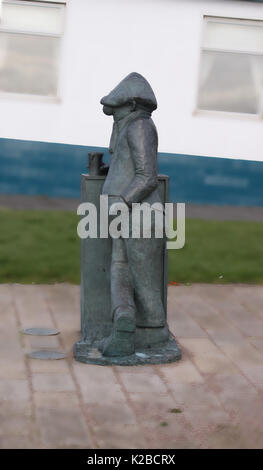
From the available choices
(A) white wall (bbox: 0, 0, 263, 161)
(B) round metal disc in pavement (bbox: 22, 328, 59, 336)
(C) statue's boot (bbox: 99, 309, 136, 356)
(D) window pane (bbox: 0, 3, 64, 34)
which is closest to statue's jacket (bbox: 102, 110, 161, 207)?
(C) statue's boot (bbox: 99, 309, 136, 356)

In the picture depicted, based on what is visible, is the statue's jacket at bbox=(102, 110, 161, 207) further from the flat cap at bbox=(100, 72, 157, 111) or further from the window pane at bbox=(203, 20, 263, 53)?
the window pane at bbox=(203, 20, 263, 53)

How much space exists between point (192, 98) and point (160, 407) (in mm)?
10407

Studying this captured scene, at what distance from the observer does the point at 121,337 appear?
6.34m

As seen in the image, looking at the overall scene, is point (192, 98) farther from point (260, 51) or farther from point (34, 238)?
point (34, 238)

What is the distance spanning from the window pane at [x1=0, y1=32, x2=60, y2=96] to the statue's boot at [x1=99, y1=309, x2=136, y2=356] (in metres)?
9.70

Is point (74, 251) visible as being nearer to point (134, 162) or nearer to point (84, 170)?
point (134, 162)

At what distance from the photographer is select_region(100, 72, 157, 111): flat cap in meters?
6.40

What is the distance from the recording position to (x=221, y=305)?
8523mm

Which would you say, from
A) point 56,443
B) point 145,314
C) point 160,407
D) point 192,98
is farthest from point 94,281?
point 192,98

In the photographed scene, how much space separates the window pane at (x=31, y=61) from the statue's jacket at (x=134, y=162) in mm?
9211

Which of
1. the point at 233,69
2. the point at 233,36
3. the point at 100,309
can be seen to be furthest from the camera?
Answer: the point at 233,69

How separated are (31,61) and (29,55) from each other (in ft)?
0.36

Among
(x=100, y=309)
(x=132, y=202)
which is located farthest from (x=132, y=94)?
(x=100, y=309)

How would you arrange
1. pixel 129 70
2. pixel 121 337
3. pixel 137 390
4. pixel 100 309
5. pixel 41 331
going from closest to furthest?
pixel 137 390 → pixel 121 337 → pixel 100 309 → pixel 41 331 → pixel 129 70
